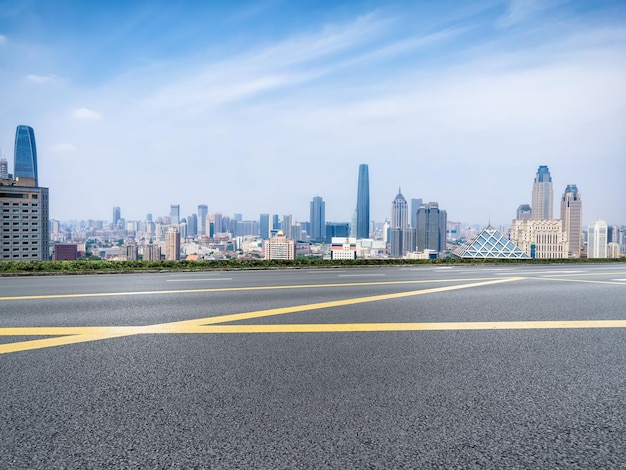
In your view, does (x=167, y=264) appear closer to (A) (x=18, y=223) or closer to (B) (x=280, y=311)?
(B) (x=280, y=311)

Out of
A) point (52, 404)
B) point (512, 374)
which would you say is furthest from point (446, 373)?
point (52, 404)

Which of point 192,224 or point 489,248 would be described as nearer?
point 489,248

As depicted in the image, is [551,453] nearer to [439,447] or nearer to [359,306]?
[439,447]

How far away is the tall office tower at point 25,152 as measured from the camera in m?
188

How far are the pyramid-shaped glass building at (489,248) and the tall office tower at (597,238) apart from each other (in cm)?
1476

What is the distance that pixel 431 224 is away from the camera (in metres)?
120

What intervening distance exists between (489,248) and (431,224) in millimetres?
88681

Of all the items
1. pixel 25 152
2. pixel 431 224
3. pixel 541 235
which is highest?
pixel 25 152

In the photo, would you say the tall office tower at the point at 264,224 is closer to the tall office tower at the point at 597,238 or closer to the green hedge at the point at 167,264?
the tall office tower at the point at 597,238

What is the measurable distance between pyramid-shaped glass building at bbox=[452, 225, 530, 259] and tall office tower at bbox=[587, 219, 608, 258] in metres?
14.8

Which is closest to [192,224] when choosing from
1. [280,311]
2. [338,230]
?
[338,230]

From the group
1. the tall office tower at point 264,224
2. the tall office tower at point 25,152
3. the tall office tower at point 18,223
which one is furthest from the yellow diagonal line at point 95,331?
the tall office tower at point 25,152

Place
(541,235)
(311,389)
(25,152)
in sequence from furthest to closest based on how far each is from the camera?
(25,152), (541,235), (311,389)

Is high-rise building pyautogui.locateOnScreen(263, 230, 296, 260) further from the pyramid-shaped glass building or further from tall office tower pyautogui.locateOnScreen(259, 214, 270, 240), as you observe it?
tall office tower pyautogui.locateOnScreen(259, 214, 270, 240)
